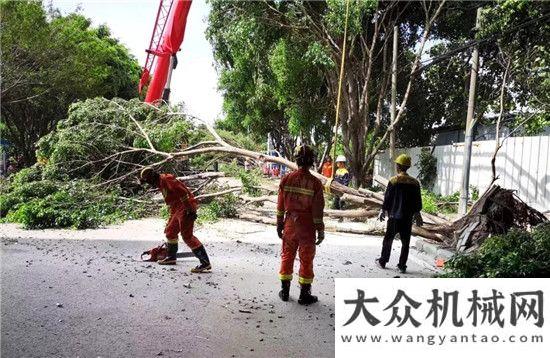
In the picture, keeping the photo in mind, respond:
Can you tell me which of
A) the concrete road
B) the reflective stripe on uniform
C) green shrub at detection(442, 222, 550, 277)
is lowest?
the concrete road

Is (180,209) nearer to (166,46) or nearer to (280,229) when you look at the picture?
(280,229)

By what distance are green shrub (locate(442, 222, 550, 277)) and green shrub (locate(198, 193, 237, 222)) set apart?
5.98 meters

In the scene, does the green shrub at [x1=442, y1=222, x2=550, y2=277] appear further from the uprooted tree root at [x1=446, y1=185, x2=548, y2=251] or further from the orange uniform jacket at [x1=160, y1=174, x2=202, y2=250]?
the orange uniform jacket at [x1=160, y1=174, x2=202, y2=250]

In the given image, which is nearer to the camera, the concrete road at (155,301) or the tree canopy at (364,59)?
the concrete road at (155,301)

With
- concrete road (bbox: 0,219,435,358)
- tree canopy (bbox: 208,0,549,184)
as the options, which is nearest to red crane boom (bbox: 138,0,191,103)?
tree canopy (bbox: 208,0,549,184)

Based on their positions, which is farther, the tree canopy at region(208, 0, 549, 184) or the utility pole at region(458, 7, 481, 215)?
the tree canopy at region(208, 0, 549, 184)

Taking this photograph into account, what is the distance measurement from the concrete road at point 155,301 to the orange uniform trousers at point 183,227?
0.38 metres

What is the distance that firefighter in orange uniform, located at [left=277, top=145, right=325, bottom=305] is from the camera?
4.11 m

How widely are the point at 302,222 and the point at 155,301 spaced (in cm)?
160

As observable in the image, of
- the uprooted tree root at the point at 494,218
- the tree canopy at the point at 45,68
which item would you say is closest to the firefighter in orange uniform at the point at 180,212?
the uprooted tree root at the point at 494,218

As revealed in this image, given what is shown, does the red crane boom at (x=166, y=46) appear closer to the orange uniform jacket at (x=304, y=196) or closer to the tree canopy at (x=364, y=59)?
the tree canopy at (x=364, y=59)

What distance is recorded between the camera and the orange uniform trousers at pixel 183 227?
5191 millimetres

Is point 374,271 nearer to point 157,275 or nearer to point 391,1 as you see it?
point 157,275

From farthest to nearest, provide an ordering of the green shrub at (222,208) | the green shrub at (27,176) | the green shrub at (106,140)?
the green shrub at (27,176)
the green shrub at (222,208)
the green shrub at (106,140)
